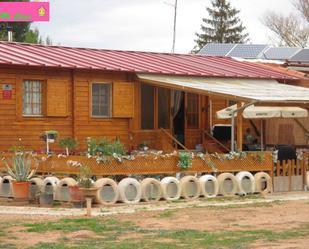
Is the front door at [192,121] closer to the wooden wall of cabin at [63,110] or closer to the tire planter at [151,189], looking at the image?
the wooden wall of cabin at [63,110]

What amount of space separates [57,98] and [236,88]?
192 inches

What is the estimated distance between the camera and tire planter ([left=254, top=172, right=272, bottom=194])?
61.7ft

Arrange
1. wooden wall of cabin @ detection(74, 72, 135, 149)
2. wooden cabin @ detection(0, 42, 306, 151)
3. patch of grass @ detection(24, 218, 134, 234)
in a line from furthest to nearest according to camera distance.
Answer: wooden wall of cabin @ detection(74, 72, 135, 149) → wooden cabin @ detection(0, 42, 306, 151) → patch of grass @ detection(24, 218, 134, 234)

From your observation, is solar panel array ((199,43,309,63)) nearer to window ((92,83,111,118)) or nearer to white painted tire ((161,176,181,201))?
window ((92,83,111,118))

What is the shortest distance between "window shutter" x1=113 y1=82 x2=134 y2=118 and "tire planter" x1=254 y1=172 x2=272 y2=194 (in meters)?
5.09

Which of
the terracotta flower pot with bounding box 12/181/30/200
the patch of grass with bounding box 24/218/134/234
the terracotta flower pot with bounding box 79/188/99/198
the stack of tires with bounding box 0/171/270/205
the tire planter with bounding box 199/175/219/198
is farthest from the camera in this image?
the tire planter with bounding box 199/175/219/198

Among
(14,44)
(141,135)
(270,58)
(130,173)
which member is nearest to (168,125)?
(141,135)

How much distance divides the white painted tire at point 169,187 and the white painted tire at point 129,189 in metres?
0.61

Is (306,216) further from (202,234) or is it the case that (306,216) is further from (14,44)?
(14,44)

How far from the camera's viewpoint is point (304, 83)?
1060 inches

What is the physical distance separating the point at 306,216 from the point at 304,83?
13016mm

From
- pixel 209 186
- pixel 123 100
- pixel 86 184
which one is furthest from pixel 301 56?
pixel 86 184

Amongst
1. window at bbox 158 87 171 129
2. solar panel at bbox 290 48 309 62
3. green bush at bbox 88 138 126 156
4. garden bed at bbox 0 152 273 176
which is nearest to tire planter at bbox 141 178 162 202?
garden bed at bbox 0 152 273 176

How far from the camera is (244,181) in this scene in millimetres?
18656
